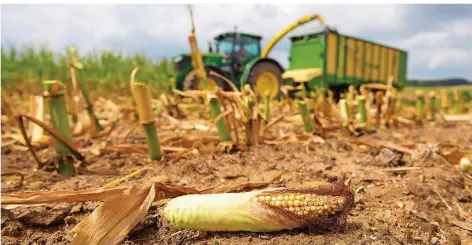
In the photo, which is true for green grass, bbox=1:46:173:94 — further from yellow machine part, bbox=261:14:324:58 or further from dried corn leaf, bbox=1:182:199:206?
dried corn leaf, bbox=1:182:199:206

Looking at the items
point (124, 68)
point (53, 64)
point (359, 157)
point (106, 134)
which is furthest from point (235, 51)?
point (359, 157)

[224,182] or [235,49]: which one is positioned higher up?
[235,49]

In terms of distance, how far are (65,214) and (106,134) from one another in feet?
6.24

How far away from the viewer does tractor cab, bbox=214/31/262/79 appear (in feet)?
34.0

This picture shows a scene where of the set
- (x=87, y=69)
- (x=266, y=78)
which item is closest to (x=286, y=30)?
(x=266, y=78)

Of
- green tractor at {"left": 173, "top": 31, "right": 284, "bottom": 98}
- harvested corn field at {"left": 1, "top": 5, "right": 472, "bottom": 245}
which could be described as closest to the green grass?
green tractor at {"left": 173, "top": 31, "right": 284, "bottom": 98}

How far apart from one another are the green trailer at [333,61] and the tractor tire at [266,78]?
305 mm

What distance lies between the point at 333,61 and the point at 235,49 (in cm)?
353

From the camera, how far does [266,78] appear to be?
10320 mm

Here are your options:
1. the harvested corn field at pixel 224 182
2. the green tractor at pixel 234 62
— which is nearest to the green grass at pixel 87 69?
the green tractor at pixel 234 62

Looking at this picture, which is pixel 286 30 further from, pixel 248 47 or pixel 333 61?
pixel 333 61

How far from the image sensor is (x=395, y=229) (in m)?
1.53

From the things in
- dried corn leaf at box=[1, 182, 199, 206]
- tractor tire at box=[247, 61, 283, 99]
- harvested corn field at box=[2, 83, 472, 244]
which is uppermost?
tractor tire at box=[247, 61, 283, 99]

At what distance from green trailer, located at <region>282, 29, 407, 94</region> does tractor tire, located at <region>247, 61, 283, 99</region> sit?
305mm
